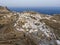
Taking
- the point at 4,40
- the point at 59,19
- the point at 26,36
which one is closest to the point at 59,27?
the point at 59,19

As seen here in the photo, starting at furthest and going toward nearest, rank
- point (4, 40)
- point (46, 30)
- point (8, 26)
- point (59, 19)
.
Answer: point (59, 19) → point (46, 30) → point (8, 26) → point (4, 40)

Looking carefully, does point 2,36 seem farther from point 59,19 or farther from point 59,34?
point 59,19

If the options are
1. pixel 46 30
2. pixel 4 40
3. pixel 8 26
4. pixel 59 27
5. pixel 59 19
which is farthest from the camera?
pixel 59 19

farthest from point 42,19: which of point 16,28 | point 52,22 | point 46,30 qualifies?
point 16,28

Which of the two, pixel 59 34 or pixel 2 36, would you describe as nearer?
pixel 2 36

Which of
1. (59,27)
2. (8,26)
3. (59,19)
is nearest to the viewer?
(8,26)

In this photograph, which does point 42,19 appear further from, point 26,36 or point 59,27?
point 26,36
